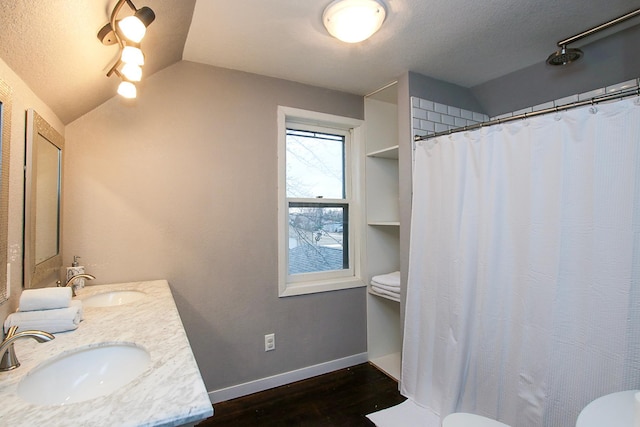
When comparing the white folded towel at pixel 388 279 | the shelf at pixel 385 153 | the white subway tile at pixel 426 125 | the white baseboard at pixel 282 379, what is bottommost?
the white baseboard at pixel 282 379

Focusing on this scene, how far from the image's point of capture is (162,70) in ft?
6.28

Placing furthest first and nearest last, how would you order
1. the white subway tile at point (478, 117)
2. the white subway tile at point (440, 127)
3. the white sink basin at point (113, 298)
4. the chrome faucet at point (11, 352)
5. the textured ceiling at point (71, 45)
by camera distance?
the white subway tile at point (478, 117), the white subway tile at point (440, 127), the white sink basin at point (113, 298), the textured ceiling at point (71, 45), the chrome faucet at point (11, 352)

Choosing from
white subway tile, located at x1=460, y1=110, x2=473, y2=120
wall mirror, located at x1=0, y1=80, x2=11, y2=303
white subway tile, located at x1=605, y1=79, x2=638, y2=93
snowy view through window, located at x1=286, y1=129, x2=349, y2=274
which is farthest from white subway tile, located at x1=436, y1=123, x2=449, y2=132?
wall mirror, located at x1=0, y1=80, x2=11, y2=303

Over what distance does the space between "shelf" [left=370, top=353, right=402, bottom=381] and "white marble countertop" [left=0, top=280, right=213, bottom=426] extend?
1.80m

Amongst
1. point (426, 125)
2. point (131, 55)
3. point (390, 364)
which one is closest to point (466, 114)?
point (426, 125)

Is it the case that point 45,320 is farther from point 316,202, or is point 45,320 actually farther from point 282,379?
point 316,202

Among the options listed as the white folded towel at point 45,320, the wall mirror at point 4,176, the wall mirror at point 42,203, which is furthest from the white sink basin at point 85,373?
the wall mirror at point 42,203

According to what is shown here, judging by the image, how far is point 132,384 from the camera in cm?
74

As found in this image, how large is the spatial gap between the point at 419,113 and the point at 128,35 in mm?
1744

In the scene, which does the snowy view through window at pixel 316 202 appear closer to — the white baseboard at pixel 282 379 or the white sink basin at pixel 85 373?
the white baseboard at pixel 282 379

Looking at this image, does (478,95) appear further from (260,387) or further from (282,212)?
(260,387)

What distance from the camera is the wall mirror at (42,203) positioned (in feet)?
3.99

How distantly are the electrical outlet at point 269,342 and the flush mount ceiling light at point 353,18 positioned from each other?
1934 mm

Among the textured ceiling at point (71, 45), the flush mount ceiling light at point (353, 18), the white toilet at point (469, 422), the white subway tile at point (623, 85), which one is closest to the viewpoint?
the textured ceiling at point (71, 45)
